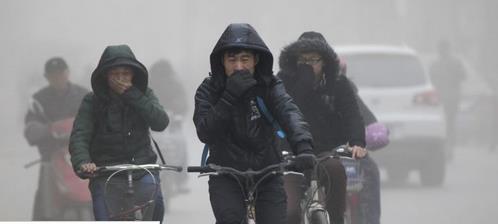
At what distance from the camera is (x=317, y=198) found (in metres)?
8.40

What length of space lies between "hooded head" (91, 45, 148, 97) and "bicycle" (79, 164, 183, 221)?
1.54ft

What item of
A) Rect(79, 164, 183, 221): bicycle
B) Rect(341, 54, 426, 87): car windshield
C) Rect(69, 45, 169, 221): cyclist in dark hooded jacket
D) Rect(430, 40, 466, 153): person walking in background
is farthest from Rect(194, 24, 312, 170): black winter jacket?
Rect(430, 40, 466, 153): person walking in background

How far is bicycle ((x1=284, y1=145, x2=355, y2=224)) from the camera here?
25.8 ft

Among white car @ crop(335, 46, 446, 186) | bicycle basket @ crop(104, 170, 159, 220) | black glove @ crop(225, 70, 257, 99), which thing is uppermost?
black glove @ crop(225, 70, 257, 99)

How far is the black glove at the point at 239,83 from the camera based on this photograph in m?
6.41

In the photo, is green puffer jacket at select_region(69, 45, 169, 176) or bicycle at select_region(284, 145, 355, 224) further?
green puffer jacket at select_region(69, 45, 169, 176)

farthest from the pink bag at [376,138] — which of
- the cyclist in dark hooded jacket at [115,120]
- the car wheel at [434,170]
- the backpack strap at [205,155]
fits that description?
the car wheel at [434,170]

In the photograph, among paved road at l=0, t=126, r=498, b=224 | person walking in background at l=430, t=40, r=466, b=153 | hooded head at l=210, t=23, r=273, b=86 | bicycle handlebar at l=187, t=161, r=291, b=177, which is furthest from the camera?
person walking in background at l=430, t=40, r=466, b=153

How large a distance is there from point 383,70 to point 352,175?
328 inches

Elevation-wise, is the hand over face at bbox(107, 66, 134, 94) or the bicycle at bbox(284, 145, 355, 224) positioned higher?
the hand over face at bbox(107, 66, 134, 94)

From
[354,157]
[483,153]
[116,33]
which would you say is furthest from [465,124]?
[354,157]

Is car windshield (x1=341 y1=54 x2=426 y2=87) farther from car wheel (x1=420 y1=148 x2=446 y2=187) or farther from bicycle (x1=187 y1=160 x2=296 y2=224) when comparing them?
bicycle (x1=187 y1=160 x2=296 y2=224)

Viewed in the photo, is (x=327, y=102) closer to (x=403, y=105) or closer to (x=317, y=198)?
(x=317, y=198)

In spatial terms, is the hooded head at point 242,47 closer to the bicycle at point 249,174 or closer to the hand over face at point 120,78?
the bicycle at point 249,174
